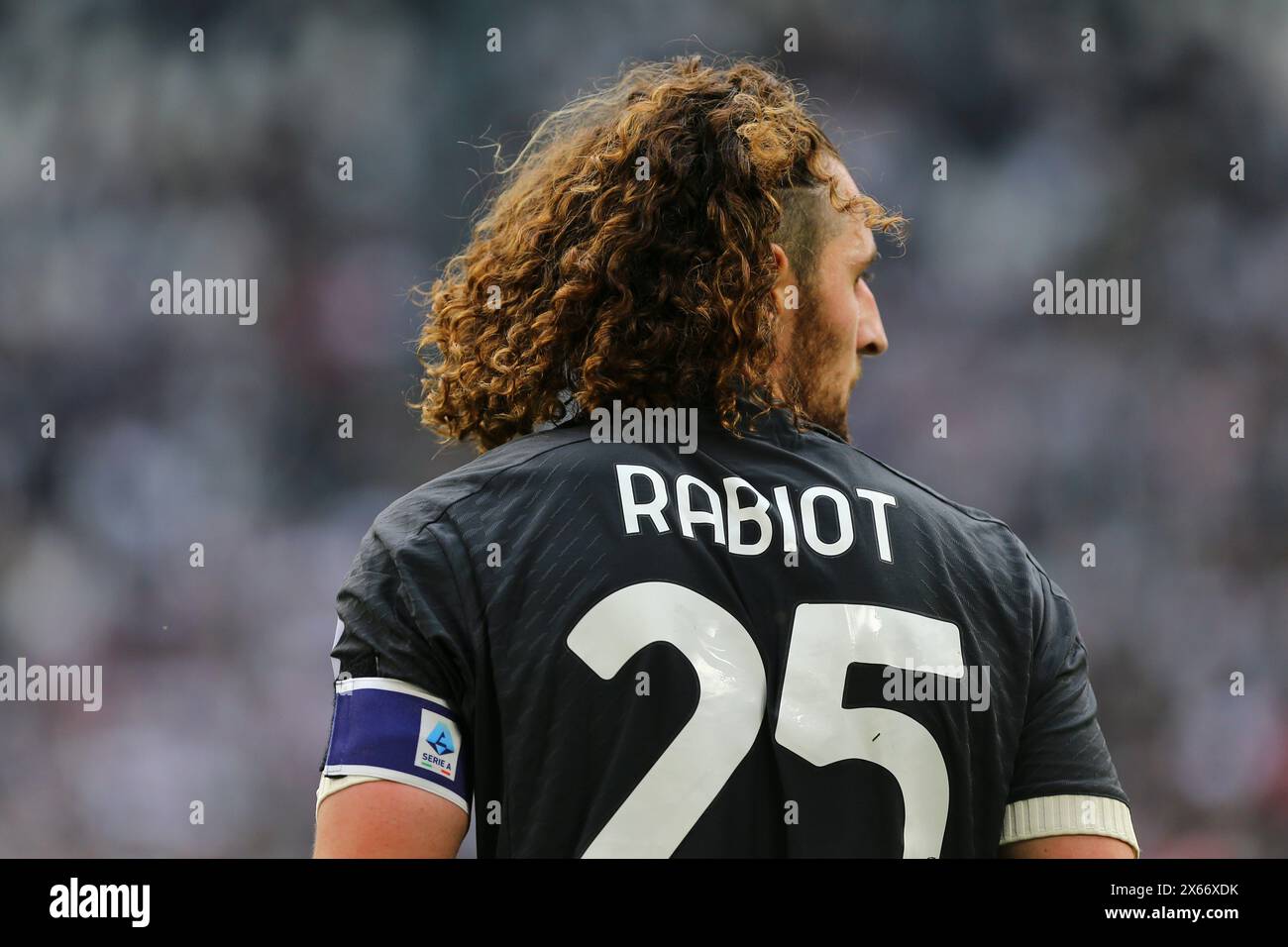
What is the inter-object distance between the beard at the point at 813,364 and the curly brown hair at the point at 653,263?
0.03 metres

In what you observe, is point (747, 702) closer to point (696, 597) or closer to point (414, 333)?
point (696, 597)

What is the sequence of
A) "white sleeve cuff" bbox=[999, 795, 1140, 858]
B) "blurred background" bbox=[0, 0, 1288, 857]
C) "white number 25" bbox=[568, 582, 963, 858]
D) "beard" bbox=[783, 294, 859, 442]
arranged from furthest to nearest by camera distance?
"blurred background" bbox=[0, 0, 1288, 857]
"beard" bbox=[783, 294, 859, 442]
"white sleeve cuff" bbox=[999, 795, 1140, 858]
"white number 25" bbox=[568, 582, 963, 858]

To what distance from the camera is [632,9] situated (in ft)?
16.6

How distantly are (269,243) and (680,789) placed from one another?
14.1 ft

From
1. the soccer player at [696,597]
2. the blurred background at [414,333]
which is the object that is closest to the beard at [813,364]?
the soccer player at [696,597]

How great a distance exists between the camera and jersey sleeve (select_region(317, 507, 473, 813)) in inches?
41.1

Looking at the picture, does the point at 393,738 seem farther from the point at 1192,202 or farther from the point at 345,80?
the point at 1192,202

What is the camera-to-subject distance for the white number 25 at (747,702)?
104cm

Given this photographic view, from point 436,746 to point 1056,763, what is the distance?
1.95ft

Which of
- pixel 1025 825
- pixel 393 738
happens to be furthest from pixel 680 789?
pixel 1025 825

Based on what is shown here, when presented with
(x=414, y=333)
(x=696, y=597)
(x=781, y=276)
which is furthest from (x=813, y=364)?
(x=414, y=333)

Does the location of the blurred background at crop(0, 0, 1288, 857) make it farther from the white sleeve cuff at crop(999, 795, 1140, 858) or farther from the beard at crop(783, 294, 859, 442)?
the white sleeve cuff at crop(999, 795, 1140, 858)

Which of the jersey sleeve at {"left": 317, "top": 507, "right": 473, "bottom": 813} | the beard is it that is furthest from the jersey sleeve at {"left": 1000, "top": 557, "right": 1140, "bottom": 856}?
the jersey sleeve at {"left": 317, "top": 507, "right": 473, "bottom": 813}

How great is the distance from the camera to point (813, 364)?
4.17ft
